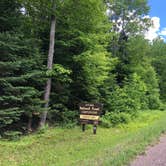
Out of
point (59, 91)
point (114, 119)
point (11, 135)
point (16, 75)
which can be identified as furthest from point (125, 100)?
point (11, 135)

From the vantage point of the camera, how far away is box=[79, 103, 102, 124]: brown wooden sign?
14.1 m

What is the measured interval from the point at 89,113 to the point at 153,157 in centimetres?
619

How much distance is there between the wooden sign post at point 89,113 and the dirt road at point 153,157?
4.33m

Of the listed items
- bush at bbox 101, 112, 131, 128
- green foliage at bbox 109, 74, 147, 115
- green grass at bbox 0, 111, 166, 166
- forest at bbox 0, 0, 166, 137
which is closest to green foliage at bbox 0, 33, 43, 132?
forest at bbox 0, 0, 166, 137

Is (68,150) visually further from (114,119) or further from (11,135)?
(114,119)

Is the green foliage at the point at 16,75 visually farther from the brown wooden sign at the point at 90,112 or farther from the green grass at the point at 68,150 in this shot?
the brown wooden sign at the point at 90,112

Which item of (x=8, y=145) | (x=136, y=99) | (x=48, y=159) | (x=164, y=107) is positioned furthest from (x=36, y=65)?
(x=164, y=107)

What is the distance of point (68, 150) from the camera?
9.95 meters

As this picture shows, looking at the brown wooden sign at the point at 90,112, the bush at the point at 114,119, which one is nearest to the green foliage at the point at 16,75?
the brown wooden sign at the point at 90,112

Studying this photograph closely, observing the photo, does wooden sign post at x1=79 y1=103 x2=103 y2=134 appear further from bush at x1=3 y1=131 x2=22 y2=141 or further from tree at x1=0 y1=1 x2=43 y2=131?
bush at x1=3 y1=131 x2=22 y2=141

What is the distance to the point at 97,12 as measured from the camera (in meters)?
15.7

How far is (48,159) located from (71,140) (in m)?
3.16

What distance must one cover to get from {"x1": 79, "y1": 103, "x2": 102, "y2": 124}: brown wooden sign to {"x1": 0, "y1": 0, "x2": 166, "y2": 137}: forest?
1.20 metres

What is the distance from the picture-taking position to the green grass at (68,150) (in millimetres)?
8148
